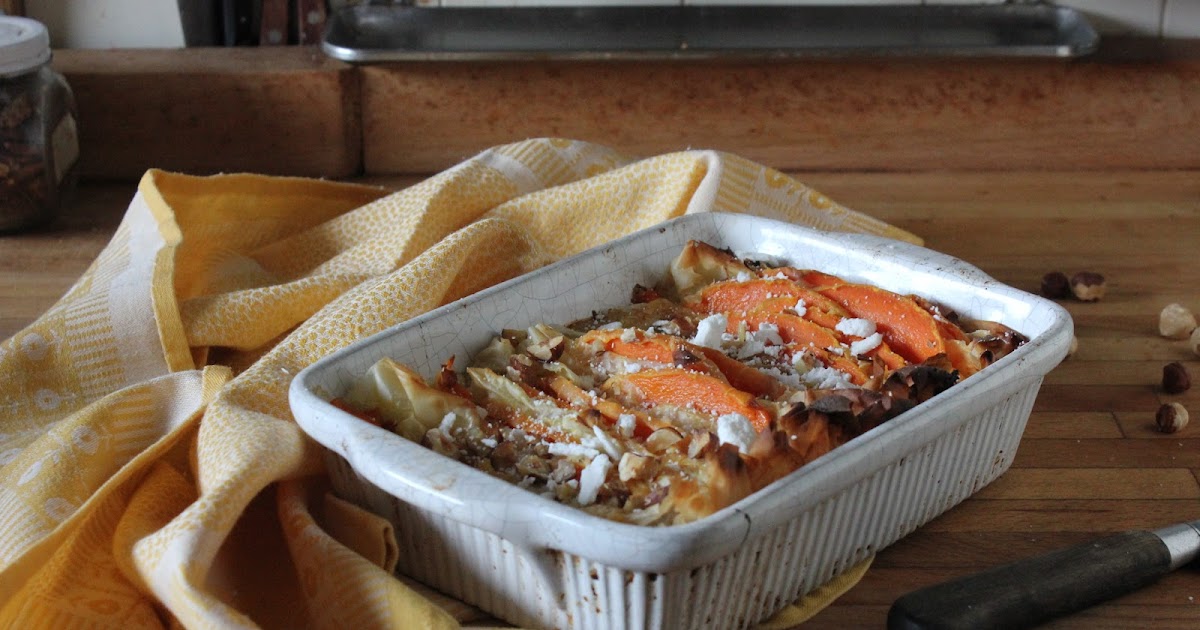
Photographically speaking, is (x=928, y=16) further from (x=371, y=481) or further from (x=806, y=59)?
(x=371, y=481)

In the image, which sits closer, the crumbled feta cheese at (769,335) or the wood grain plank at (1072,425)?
the crumbled feta cheese at (769,335)

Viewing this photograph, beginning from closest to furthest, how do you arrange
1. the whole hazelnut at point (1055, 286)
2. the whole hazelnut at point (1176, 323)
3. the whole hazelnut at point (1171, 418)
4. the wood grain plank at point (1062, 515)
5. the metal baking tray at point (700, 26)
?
the wood grain plank at point (1062, 515), the whole hazelnut at point (1171, 418), the whole hazelnut at point (1176, 323), the whole hazelnut at point (1055, 286), the metal baking tray at point (700, 26)

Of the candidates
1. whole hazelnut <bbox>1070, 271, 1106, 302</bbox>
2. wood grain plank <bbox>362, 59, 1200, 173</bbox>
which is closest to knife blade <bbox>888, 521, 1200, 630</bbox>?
whole hazelnut <bbox>1070, 271, 1106, 302</bbox>

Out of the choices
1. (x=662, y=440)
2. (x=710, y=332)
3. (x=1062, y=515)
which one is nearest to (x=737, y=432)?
(x=662, y=440)

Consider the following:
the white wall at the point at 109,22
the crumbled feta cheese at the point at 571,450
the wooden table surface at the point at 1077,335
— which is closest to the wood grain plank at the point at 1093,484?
the wooden table surface at the point at 1077,335

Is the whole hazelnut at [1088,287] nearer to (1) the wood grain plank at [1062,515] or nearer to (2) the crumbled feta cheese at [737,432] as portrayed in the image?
(1) the wood grain plank at [1062,515]

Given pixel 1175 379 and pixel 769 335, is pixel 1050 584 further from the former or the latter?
pixel 1175 379
